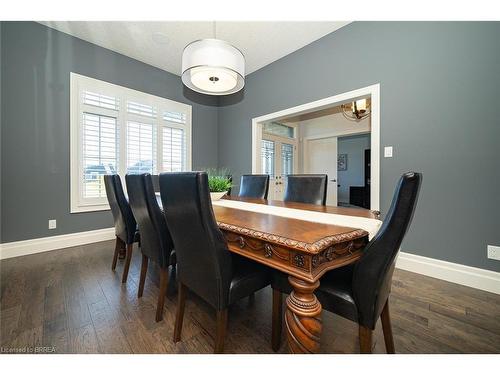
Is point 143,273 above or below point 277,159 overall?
below

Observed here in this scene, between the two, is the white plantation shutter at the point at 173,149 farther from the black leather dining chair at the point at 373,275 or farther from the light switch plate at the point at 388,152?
the black leather dining chair at the point at 373,275

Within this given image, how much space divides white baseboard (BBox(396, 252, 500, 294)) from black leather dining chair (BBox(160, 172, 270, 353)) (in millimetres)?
1884

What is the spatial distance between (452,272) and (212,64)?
2823mm

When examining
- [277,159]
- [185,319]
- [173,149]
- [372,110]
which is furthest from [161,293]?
[277,159]

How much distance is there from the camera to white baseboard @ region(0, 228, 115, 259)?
2.50m

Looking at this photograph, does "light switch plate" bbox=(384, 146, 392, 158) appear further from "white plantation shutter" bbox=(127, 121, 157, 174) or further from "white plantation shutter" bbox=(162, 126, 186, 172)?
"white plantation shutter" bbox=(127, 121, 157, 174)

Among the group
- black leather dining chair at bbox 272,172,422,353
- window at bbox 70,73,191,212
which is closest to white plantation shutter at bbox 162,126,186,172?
window at bbox 70,73,191,212

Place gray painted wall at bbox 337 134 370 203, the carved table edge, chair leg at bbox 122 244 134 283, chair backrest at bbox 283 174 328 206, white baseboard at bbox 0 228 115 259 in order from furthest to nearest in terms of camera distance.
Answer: gray painted wall at bbox 337 134 370 203, white baseboard at bbox 0 228 115 259, chair backrest at bbox 283 174 328 206, chair leg at bbox 122 244 134 283, the carved table edge

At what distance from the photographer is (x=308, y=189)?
2156 millimetres

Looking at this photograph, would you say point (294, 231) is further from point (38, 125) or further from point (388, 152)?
point (38, 125)

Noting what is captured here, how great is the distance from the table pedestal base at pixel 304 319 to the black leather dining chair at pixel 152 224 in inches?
36.3

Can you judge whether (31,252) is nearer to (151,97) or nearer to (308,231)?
(151,97)
